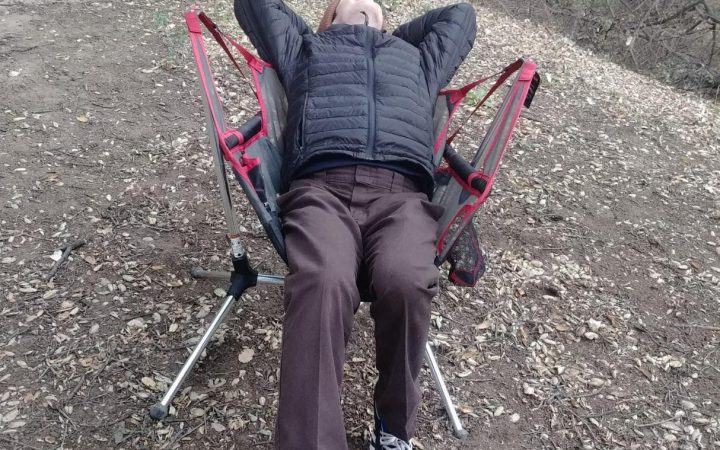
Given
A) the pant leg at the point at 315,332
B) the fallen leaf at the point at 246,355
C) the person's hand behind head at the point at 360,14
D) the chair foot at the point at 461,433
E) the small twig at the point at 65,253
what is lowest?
the small twig at the point at 65,253

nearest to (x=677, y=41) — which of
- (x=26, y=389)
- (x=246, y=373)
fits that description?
(x=246, y=373)

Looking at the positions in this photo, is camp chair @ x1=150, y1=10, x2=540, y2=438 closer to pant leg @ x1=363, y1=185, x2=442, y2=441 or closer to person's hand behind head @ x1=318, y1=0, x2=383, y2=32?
pant leg @ x1=363, y1=185, x2=442, y2=441

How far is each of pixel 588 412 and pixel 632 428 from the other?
15 centimetres

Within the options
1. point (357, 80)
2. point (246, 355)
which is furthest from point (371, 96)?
point (246, 355)

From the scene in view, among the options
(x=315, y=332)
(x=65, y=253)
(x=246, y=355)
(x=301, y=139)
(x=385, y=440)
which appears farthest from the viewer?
(x=65, y=253)

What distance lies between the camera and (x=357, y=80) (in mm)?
2029

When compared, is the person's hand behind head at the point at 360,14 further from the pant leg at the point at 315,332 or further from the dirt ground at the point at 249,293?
the pant leg at the point at 315,332

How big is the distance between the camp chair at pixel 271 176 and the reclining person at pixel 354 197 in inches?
2.4

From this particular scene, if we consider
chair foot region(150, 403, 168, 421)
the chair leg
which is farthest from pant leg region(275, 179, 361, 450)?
chair foot region(150, 403, 168, 421)

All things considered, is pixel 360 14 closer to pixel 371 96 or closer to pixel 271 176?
pixel 371 96

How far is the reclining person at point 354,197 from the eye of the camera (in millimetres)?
1456

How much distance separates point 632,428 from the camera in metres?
2.02

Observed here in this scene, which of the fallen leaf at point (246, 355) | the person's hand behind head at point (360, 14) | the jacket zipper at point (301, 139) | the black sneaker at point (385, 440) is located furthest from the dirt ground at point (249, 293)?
the person's hand behind head at point (360, 14)

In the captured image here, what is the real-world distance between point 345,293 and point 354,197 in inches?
16.7
